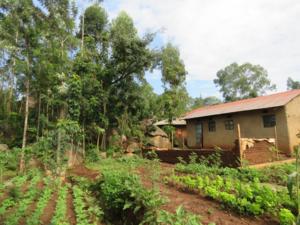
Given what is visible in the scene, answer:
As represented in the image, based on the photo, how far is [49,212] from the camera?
4.87m

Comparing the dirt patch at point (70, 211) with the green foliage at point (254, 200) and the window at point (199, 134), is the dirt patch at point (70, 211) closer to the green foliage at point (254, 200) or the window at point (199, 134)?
the green foliage at point (254, 200)

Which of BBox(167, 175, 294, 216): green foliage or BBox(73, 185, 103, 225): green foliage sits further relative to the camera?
BBox(73, 185, 103, 225): green foliage


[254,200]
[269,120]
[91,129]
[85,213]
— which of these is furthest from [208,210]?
[91,129]

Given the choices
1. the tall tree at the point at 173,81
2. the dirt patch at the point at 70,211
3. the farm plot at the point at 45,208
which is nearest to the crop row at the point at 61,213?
the farm plot at the point at 45,208

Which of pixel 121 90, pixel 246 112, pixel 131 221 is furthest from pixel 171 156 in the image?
pixel 131 221

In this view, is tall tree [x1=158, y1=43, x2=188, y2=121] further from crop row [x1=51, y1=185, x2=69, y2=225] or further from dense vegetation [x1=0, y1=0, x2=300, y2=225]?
crop row [x1=51, y1=185, x2=69, y2=225]

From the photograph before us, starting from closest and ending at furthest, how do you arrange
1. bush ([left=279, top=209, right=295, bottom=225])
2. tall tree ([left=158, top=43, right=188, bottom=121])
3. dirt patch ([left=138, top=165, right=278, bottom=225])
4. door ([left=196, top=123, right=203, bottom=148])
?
bush ([left=279, top=209, right=295, bottom=225]) < dirt patch ([left=138, top=165, right=278, bottom=225]) < door ([left=196, top=123, right=203, bottom=148]) < tall tree ([left=158, top=43, right=188, bottom=121])

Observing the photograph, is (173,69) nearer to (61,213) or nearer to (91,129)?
(91,129)

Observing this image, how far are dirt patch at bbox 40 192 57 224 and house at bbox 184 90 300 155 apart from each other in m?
7.21

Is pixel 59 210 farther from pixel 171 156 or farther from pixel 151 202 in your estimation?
pixel 171 156

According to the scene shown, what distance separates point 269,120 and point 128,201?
1056 centimetres

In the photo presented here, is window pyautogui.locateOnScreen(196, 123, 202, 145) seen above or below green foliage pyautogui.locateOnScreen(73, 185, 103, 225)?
above

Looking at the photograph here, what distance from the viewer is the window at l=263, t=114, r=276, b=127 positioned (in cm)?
1204

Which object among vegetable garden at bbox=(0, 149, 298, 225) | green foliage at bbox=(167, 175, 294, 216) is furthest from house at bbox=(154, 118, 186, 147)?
green foliage at bbox=(167, 175, 294, 216)
